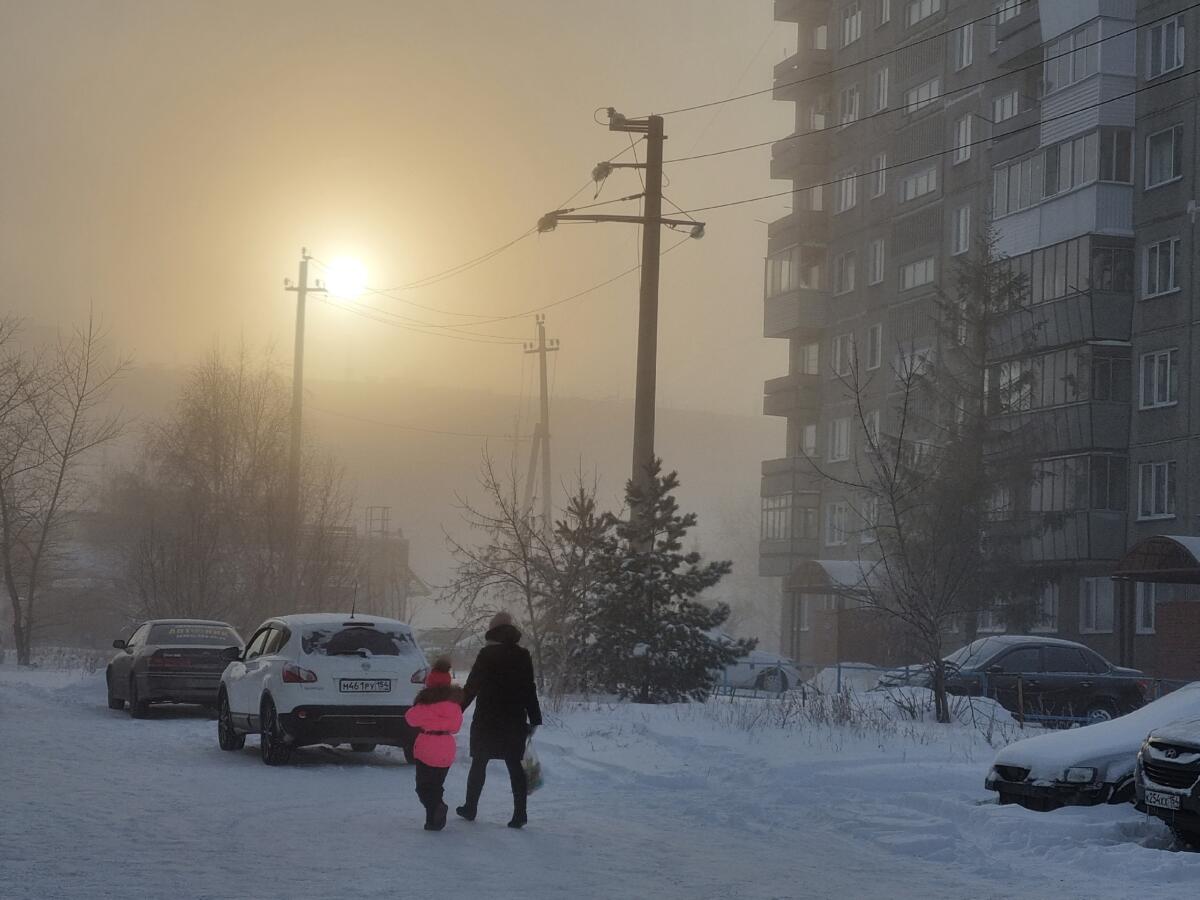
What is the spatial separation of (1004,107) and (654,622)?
37.5 metres

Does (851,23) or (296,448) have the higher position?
(851,23)

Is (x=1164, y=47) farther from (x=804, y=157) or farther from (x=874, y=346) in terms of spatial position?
(x=804, y=157)

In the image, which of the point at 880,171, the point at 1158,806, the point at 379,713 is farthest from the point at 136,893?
the point at 880,171

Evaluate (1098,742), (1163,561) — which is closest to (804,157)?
(1163,561)

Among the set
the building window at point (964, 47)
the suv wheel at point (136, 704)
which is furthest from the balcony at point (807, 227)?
the suv wheel at point (136, 704)

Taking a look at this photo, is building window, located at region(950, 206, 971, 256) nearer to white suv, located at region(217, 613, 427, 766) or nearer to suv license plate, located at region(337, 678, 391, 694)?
white suv, located at region(217, 613, 427, 766)

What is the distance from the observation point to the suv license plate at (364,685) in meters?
18.0

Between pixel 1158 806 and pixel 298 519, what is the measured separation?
4207cm

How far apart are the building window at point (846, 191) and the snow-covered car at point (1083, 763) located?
183 feet

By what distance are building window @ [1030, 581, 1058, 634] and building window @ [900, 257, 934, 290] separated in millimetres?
15930

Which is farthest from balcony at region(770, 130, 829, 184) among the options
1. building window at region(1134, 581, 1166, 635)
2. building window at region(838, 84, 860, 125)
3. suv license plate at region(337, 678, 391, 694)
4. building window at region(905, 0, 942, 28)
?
suv license plate at region(337, 678, 391, 694)

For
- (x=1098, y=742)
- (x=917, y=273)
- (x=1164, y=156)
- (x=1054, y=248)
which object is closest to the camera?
(x=1098, y=742)

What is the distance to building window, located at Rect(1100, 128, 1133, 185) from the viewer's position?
4788 centimetres

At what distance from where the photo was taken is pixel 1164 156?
4719cm
